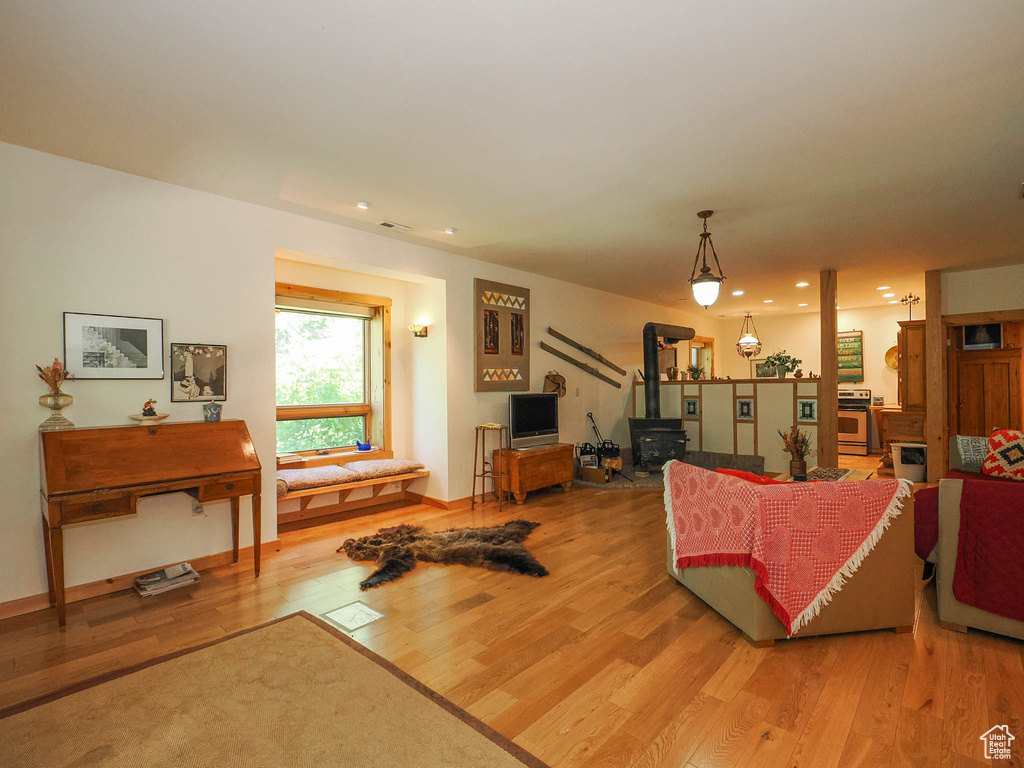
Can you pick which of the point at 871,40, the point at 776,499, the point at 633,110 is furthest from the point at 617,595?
the point at 871,40

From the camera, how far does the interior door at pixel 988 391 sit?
21.3 feet

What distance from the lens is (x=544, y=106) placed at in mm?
2430

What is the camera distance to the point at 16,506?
9.50 feet

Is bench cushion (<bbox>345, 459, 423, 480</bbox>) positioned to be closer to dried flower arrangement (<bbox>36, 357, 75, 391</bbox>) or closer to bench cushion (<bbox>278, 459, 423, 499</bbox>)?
bench cushion (<bbox>278, 459, 423, 499</bbox>)

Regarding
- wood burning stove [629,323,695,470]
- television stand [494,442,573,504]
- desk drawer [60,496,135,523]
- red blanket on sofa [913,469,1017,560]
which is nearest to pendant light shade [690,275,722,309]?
red blanket on sofa [913,469,1017,560]

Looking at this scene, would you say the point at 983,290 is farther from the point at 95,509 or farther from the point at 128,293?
the point at 95,509

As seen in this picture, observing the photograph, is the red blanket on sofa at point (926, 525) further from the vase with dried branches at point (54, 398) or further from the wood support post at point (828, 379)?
the vase with dried branches at point (54, 398)

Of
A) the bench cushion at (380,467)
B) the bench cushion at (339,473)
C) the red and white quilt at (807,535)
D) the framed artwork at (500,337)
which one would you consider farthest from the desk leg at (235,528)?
the red and white quilt at (807,535)

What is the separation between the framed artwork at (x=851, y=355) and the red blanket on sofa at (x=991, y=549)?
25.6 feet

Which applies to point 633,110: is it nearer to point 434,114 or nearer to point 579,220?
point 434,114

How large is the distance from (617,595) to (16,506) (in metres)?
3.58

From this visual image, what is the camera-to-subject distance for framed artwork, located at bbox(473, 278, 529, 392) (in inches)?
219

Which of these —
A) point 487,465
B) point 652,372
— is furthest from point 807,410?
point 487,465

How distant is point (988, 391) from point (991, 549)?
5.92 m
